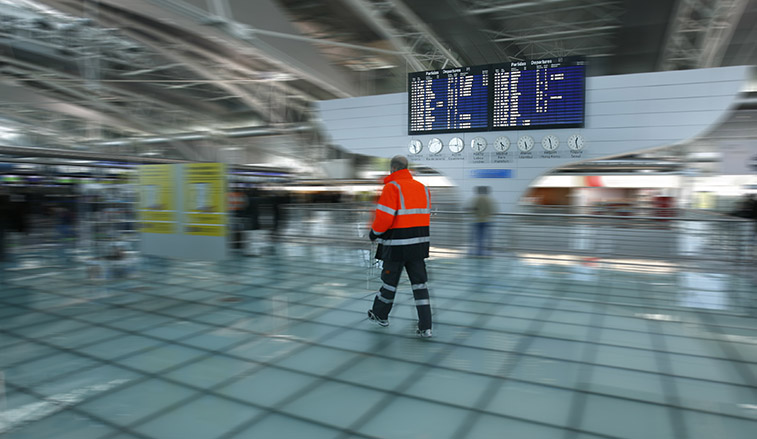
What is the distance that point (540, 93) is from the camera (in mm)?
9938

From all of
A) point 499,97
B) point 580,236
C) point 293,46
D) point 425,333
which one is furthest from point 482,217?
point 293,46

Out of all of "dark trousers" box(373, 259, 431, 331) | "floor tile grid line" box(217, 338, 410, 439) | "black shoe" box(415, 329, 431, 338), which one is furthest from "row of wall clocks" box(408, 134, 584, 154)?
"floor tile grid line" box(217, 338, 410, 439)

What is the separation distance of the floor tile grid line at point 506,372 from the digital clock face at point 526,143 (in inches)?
240

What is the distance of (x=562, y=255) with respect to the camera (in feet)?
30.9

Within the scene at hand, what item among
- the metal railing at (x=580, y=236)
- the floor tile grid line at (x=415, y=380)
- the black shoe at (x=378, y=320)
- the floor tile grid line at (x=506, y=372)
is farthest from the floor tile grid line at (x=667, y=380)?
the metal railing at (x=580, y=236)

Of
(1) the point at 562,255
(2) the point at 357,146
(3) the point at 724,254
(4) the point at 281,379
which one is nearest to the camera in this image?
(4) the point at 281,379

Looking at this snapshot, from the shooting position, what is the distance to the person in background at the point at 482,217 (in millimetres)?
8508

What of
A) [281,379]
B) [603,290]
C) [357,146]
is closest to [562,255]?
[603,290]

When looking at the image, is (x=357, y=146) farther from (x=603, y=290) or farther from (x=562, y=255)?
(x=603, y=290)

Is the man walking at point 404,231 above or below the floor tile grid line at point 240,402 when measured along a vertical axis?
above

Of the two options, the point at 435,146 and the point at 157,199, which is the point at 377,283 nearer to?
the point at 157,199

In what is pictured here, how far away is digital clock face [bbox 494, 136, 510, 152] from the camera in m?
10.5

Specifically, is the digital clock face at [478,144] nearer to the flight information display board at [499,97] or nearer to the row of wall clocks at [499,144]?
the row of wall clocks at [499,144]

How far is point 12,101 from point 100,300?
2522cm
